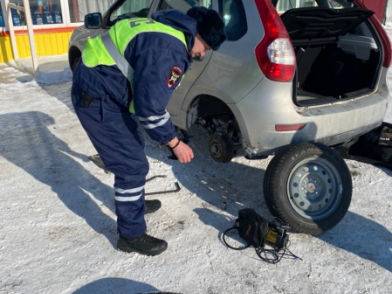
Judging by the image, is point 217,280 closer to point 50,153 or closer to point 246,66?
point 246,66

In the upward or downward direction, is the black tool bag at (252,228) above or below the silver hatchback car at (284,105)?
below

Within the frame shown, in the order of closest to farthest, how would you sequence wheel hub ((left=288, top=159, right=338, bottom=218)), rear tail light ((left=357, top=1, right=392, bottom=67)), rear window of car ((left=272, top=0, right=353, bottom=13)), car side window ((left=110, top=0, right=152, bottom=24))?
wheel hub ((left=288, top=159, right=338, bottom=218)) → rear tail light ((left=357, top=1, right=392, bottom=67)) → rear window of car ((left=272, top=0, right=353, bottom=13)) → car side window ((left=110, top=0, right=152, bottom=24))

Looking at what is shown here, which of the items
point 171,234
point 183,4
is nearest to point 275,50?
point 183,4

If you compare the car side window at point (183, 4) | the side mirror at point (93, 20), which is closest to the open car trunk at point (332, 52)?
the car side window at point (183, 4)

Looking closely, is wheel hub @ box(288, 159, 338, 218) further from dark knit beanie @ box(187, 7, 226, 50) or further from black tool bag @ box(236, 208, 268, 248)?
dark knit beanie @ box(187, 7, 226, 50)

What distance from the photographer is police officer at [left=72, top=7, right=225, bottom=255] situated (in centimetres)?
226

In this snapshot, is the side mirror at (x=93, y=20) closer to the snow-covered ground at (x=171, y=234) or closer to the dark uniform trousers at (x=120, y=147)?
the snow-covered ground at (x=171, y=234)

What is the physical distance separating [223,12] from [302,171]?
1.44 metres

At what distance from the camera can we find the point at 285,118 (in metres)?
3.05

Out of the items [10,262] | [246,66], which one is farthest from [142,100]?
[10,262]

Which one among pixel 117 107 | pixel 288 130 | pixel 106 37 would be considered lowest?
pixel 288 130

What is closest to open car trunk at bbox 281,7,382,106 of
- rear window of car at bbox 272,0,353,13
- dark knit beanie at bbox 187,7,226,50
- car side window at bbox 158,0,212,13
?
rear window of car at bbox 272,0,353,13

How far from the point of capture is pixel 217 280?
2.64m

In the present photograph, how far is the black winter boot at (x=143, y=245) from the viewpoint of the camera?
2.87 meters
